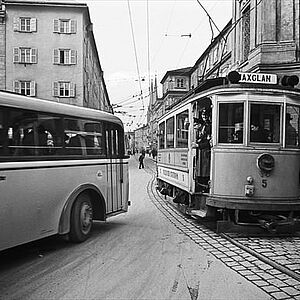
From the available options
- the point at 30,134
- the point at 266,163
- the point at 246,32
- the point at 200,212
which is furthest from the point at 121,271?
the point at 246,32

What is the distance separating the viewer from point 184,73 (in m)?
86.7

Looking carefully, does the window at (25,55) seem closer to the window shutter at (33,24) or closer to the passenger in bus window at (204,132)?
the window shutter at (33,24)

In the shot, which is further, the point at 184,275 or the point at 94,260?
the point at 94,260

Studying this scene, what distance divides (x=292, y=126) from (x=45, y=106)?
5113mm

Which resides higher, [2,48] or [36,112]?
[2,48]

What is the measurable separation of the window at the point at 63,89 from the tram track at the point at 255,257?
3393 cm

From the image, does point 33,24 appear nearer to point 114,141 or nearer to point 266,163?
point 114,141

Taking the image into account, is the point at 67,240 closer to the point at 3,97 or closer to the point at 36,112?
the point at 36,112

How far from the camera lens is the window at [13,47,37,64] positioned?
42.9 metres

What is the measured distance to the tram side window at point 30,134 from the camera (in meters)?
6.72

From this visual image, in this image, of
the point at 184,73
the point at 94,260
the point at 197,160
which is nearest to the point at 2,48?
the point at 197,160

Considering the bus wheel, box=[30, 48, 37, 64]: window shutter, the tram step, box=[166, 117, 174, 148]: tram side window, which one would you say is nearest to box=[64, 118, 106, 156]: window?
the bus wheel

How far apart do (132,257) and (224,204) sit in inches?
102

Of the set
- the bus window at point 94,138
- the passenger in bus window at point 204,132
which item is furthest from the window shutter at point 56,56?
the bus window at point 94,138
